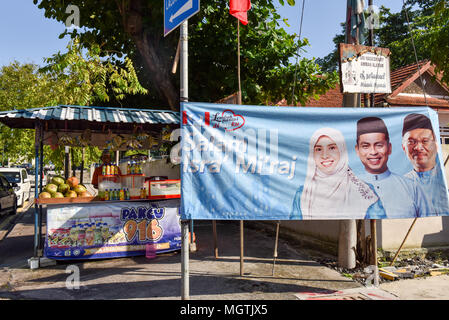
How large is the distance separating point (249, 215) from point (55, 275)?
409 cm

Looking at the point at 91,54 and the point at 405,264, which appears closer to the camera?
the point at 405,264

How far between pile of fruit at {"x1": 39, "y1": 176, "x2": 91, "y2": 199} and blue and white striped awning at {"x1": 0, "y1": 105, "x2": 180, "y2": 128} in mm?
1438

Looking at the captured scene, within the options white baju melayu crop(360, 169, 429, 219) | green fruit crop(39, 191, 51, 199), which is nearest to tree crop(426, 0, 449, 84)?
white baju melayu crop(360, 169, 429, 219)

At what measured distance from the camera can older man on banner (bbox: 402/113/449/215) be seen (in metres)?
4.92

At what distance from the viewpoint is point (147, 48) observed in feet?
32.2

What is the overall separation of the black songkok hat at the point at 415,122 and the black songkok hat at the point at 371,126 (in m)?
0.33

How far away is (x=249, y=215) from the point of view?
15.2 ft

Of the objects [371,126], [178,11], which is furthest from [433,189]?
[178,11]

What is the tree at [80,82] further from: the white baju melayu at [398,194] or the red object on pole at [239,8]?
the white baju melayu at [398,194]

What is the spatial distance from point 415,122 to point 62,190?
7035mm
